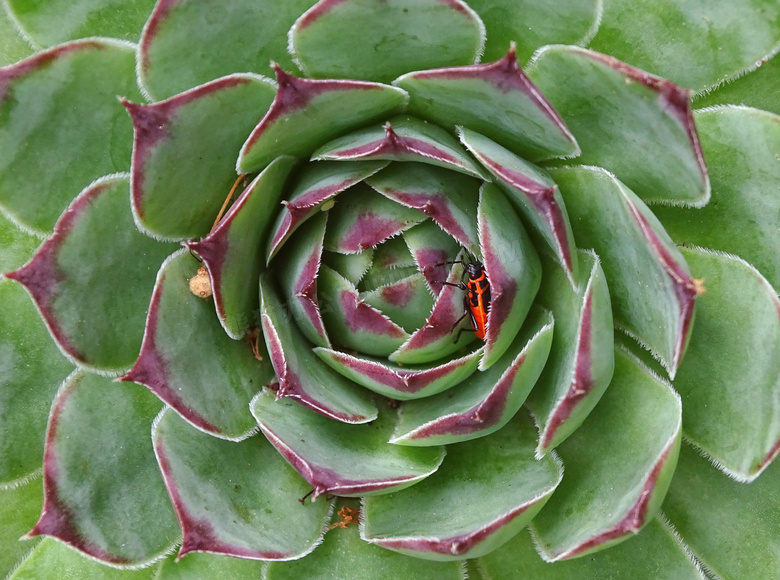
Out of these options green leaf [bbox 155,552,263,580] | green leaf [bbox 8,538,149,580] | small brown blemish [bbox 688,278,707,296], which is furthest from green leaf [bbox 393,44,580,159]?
green leaf [bbox 8,538,149,580]

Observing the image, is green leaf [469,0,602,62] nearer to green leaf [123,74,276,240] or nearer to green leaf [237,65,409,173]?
green leaf [237,65,409,173]

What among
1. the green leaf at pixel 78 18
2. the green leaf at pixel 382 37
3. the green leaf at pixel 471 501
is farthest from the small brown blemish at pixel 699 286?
the green leaf at pixel 78 18

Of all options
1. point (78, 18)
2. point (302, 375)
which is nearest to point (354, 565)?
point (302, 375)

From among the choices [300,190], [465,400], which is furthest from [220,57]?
[465,400]

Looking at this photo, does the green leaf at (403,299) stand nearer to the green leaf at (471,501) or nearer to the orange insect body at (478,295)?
the orange insect body at (478,295)

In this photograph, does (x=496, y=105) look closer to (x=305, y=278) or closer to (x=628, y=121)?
(x=628, y=121)

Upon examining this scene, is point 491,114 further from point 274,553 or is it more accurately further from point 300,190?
point 274,553
